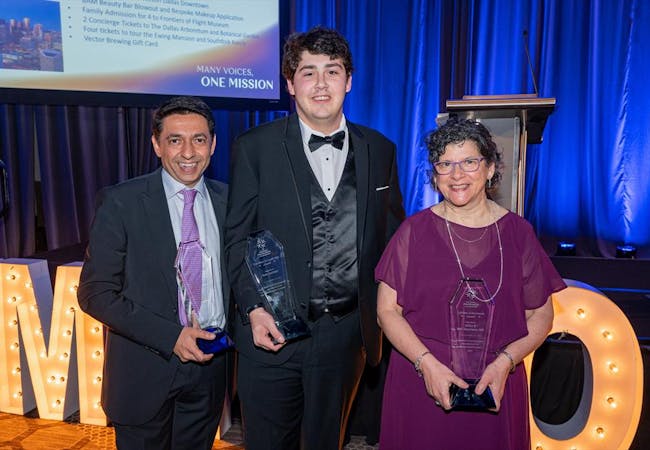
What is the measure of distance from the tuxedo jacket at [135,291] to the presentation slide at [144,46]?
2.56m

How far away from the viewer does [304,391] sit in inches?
72.0

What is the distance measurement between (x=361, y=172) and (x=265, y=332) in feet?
2.01

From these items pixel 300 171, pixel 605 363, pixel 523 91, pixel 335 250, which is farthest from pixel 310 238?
pixel 523 91

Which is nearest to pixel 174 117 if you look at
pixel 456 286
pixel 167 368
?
pixel 167 368

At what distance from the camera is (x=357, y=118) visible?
6164mm

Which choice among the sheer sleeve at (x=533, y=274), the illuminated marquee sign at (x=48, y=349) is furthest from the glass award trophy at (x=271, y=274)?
the illuminated marquee sign at (x=48, y=349)

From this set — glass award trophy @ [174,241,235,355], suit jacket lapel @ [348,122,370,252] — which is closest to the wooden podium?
suit jacket lapel @ [348,122,370,252]

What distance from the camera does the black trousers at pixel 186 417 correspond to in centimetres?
183

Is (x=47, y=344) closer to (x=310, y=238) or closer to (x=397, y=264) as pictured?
(x=310, y=238)

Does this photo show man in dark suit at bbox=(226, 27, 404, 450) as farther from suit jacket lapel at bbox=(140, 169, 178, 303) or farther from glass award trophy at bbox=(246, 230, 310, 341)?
suit jacket lapel at bbox=(140, 169, 178, 303)

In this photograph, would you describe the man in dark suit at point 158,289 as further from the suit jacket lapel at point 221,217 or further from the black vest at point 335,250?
the black vest at point 335,250

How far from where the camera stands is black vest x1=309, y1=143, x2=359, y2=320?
5.84ft

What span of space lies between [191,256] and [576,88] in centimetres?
530

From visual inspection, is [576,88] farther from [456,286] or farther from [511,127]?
[456,286]
